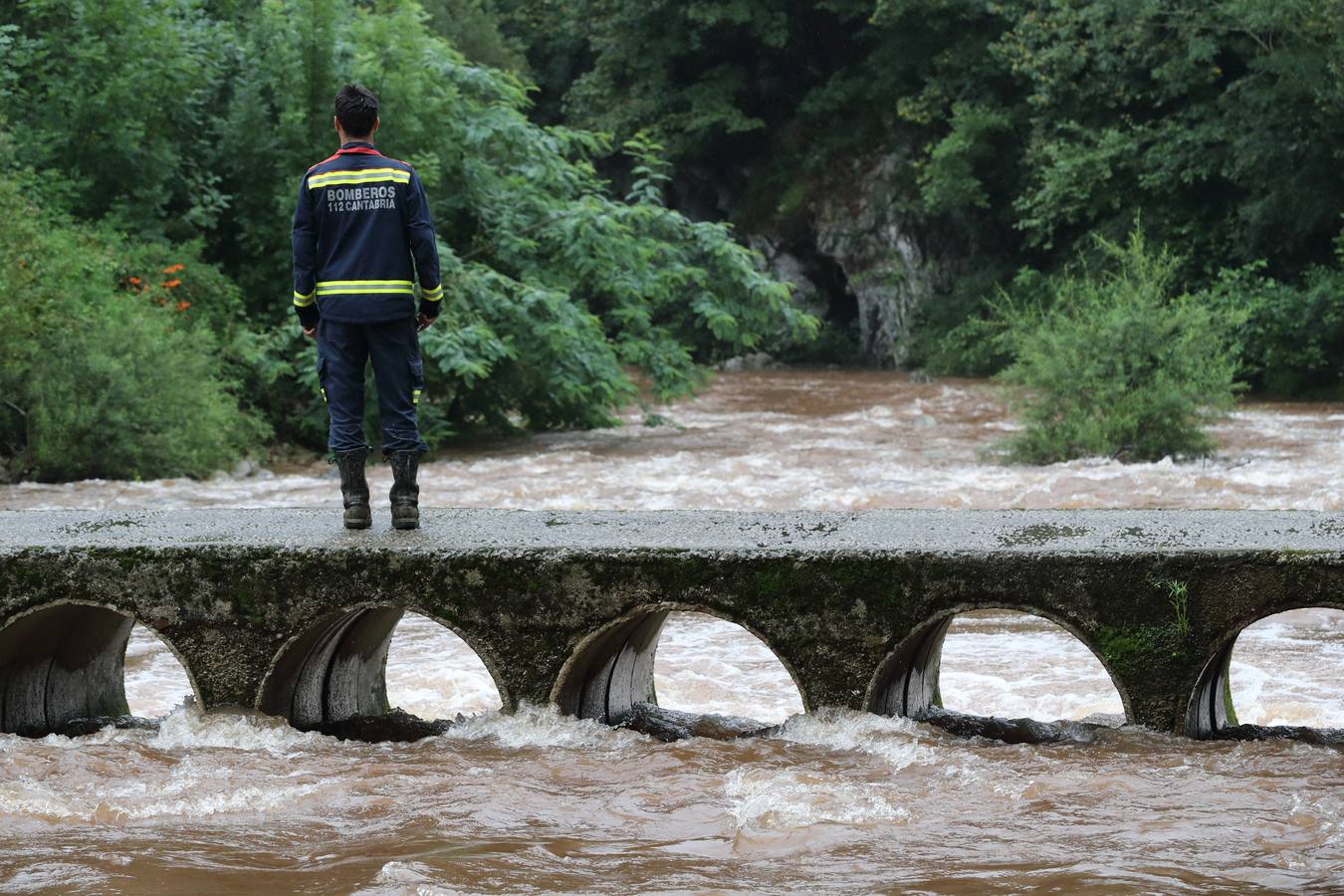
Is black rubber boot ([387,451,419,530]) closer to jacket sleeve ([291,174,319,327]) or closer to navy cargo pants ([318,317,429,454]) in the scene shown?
navy cargo pants ([318,317,429,454])

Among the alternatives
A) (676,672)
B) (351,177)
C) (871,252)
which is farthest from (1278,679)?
(871,252)

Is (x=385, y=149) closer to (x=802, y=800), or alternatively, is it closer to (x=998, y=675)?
(x=998, y=675)

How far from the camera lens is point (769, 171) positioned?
4003 centimetres

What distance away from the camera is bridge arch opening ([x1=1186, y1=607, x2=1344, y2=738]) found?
5.57 metres

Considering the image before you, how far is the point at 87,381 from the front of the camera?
567 inches

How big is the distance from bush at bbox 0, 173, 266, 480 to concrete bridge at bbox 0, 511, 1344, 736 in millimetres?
8456

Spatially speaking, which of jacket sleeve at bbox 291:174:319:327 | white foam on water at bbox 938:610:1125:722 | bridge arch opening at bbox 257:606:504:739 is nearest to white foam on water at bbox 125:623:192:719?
bridge arch opening at bbox 257:606:504:739

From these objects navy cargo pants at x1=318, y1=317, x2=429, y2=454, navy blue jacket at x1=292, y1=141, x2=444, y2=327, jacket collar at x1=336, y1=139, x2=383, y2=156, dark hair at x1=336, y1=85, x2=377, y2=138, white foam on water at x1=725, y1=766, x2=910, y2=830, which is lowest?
white foam on water at x1=725, y1=766, x2=910, y2=830

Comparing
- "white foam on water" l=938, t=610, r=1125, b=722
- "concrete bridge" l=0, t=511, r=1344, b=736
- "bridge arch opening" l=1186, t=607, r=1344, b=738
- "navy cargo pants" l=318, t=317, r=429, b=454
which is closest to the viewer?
"concrete bridge" l=0, t=511, r=1344, b=736

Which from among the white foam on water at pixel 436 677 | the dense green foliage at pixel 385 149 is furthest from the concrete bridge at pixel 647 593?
the dense green foliage at pixel 385 149

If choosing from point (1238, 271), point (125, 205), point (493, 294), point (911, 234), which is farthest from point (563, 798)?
point (911, 234)

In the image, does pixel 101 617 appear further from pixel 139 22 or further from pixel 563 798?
pixel 139 22

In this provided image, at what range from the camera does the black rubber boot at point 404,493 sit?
618cm

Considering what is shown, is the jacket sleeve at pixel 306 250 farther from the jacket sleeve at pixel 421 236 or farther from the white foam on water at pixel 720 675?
the white foam on water at pixel 720 675
